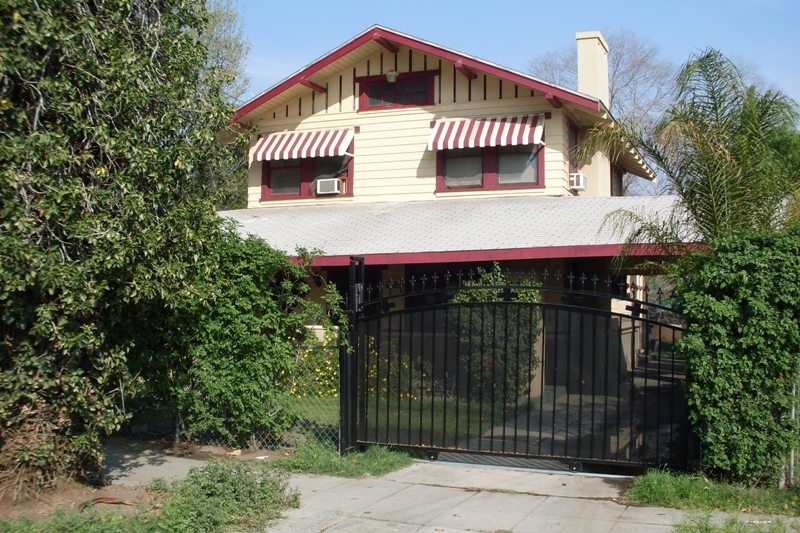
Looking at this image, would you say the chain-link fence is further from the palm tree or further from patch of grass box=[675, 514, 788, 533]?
patch of grass box=[675, 514, 788, 533]

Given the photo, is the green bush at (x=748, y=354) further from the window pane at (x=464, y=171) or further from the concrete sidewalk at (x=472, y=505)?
the window pane at (x=464, y=171)

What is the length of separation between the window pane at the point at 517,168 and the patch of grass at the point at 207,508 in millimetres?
10119

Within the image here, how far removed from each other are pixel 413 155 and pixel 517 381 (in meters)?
9.31

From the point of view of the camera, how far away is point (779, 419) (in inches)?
293

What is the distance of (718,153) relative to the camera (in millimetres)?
8406

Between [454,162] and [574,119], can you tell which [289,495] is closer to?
[454,162]

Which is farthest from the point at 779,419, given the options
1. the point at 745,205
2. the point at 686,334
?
the point at 745,205

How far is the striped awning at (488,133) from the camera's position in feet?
53.0

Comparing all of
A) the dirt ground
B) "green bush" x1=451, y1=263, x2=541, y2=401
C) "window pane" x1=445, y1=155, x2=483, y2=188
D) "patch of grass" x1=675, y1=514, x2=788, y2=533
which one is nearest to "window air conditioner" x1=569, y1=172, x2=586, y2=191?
"window pane" x1=445, y1=155, x2=483, y2=188

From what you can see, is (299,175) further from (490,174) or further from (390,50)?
(490,174)

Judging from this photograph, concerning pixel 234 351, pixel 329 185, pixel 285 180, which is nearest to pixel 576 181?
pixel 329 185

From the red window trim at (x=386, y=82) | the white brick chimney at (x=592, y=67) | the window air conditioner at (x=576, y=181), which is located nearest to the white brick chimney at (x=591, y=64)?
the white brick chimney at (x=592, y=67)

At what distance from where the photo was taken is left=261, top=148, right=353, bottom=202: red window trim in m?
18.1

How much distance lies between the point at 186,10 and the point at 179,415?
193 inches
